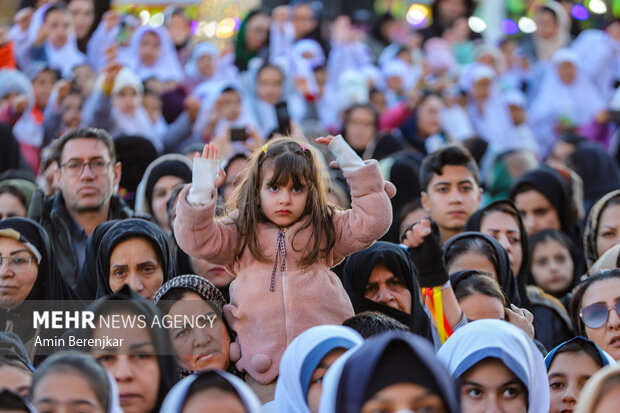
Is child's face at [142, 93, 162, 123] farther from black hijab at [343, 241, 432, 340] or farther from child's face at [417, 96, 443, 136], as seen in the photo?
black hijab at [343, 241, 432, 340]

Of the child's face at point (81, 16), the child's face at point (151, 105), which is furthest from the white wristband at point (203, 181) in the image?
the child's face at point (81, 16)

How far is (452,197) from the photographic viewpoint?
5984mm

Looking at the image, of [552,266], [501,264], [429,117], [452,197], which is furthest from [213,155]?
[429,117]

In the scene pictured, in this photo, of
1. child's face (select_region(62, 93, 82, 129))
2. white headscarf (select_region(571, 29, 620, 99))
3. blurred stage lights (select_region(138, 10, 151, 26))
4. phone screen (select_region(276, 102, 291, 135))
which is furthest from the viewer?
blurred stage lights (select_region(138, 10, 151, 26))

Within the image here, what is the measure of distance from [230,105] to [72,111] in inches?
57.6

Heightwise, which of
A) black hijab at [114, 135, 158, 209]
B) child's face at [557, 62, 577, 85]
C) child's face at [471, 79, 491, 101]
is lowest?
black hijab at [114, 135, 158, 209]

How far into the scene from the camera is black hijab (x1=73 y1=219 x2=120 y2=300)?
500 centimetres

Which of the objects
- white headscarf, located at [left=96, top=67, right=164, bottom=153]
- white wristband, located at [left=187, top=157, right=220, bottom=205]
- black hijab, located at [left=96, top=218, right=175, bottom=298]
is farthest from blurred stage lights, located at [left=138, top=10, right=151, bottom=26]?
white wristband, located at [left=187, top=157, right=220, bottom=205]

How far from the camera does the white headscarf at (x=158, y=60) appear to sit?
10648mm

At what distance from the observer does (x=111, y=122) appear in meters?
8.65

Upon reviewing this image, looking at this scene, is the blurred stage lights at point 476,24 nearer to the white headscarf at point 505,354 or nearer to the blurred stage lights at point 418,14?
the blurred stage lights at point 418,14

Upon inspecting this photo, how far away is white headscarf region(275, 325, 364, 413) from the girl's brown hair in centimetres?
68

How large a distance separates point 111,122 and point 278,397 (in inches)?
221

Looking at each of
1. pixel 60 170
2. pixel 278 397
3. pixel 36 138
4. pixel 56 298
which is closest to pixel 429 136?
pixel 36 138
